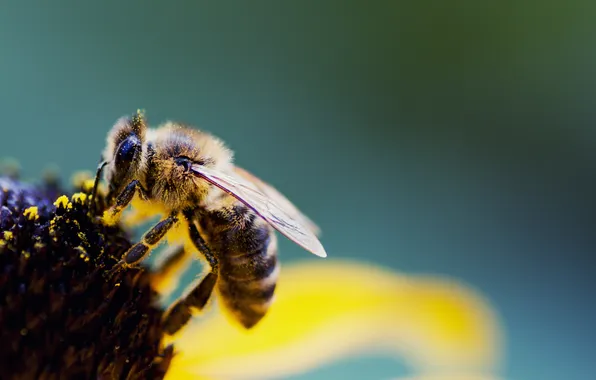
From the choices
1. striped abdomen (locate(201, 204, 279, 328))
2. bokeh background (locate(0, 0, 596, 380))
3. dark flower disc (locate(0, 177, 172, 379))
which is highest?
bokeh background (locate(0, 0, 596, 380))

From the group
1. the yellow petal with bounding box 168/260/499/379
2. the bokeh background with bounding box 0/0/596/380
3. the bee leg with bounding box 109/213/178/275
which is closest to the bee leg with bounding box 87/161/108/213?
the bee leg with bounding box 109/213/178/275

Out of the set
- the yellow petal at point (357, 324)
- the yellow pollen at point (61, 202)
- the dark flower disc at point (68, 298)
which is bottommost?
the dark flower disc at point (68, 298)

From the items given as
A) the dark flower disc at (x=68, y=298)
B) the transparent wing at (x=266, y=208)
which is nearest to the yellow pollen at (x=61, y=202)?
the dark flower disc at (x=68, y=298)

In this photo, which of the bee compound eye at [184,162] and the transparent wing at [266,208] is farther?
the bee compound eye at [184,162]

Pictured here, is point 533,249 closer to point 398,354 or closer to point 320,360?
point 398,354

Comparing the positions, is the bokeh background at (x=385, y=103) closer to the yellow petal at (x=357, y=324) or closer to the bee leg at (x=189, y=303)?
the yellow petal at (x=357, y=324)

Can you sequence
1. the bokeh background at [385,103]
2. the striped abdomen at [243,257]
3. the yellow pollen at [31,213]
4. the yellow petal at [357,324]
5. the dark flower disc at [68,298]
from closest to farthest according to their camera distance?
the dark flower disc at [68,298] < the yellow pollen at [31,213] < the striped abdomen at [243,257] < the yellow petal at [357,324] < the bokeh background at [385,103]

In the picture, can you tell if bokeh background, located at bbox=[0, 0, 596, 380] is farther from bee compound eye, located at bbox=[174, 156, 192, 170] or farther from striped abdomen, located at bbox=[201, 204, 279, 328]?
bee compound eye, located at bbox=[174, 156, 192, 170]

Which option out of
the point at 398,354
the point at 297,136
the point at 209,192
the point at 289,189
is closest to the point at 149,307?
the point at 209,192
